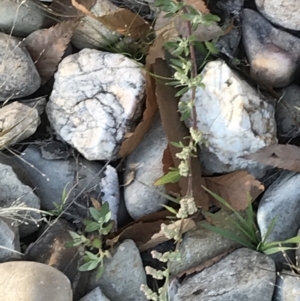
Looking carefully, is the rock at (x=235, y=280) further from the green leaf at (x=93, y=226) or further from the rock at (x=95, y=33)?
the rock at (x=95, y=33)

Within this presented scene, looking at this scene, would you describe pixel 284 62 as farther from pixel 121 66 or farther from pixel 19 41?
pixel 19 41

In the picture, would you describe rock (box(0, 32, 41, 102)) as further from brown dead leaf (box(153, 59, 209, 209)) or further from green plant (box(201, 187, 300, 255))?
green plant (box(201, 187, 300, 255))

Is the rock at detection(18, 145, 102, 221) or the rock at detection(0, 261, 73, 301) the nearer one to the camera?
the rock at detection(0, 261, 73, 301)

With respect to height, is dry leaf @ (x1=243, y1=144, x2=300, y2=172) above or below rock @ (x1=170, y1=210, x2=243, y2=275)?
above

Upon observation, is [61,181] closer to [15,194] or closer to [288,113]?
[15,194]

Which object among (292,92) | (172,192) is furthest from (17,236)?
(292,92)

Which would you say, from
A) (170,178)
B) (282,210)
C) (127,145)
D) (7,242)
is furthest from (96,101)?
(282,210)

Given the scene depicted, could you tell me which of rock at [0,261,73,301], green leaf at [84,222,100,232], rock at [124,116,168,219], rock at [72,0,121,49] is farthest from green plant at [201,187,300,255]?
rock at [72,0,121,49]
